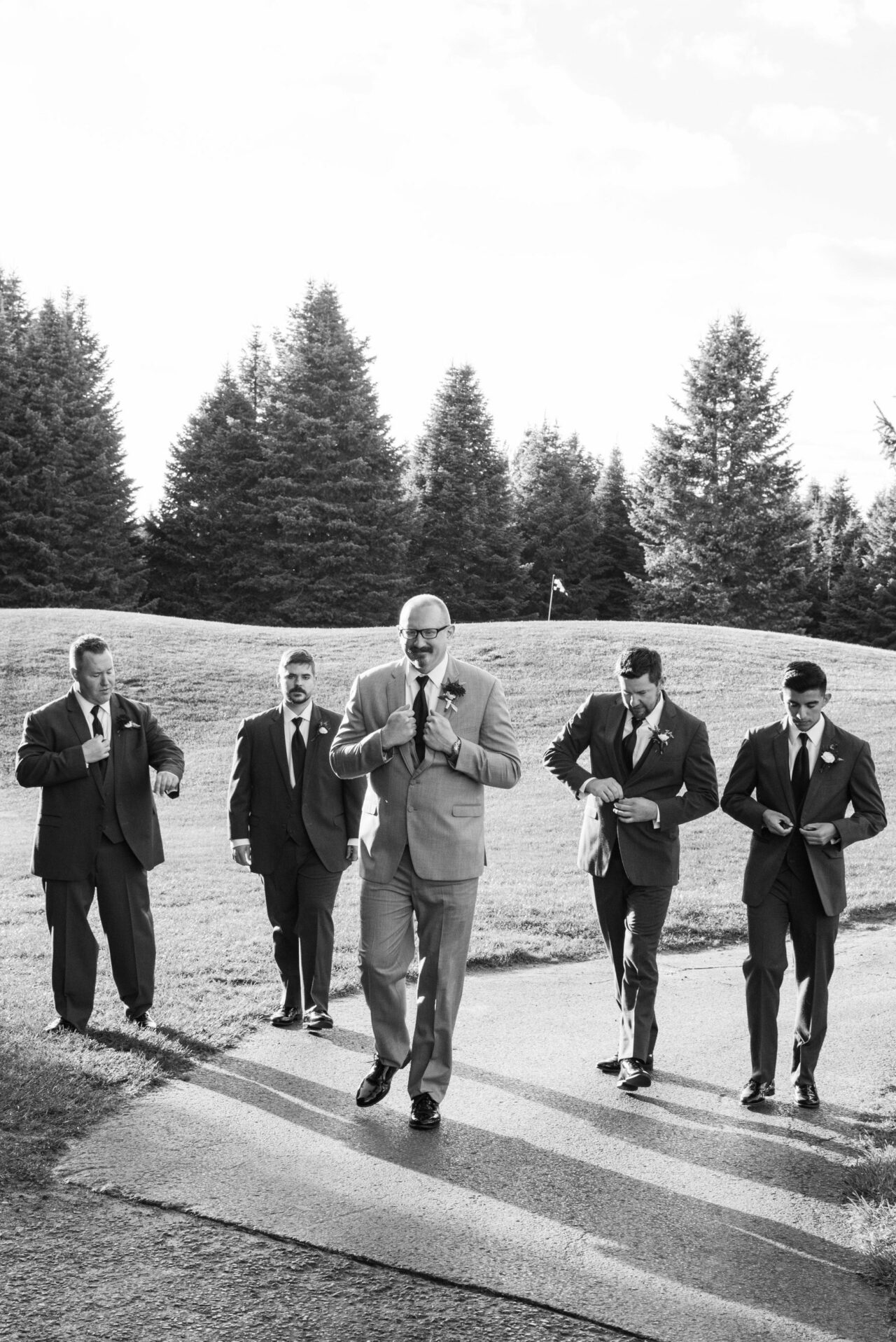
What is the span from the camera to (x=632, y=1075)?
6.34 m

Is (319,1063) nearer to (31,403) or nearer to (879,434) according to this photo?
(879,434)

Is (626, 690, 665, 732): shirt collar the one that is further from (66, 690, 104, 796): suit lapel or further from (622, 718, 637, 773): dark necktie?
(66, 690, 104, 796): suit lapel

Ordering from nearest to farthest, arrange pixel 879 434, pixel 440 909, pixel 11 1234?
1. pixel 11 1234
2. pixel 440 909
3. pixel 879 434

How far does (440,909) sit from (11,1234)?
2334mm

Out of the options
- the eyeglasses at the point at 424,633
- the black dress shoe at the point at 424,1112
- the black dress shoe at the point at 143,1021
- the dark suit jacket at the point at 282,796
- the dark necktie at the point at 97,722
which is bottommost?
the black dress shoe at the point at 143,1021

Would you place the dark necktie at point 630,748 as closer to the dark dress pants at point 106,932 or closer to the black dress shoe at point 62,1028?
the dark dress pants at point 106,932

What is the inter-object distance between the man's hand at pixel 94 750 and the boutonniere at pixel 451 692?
234cm

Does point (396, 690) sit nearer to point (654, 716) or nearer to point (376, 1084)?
point (654, 716)

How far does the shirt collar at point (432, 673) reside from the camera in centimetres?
605

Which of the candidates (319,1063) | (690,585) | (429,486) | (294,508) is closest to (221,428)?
(294,508)

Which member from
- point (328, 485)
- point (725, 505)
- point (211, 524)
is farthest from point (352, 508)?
point (725, 505)

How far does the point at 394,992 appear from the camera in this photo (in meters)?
6.12

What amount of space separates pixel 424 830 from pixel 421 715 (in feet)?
1.84

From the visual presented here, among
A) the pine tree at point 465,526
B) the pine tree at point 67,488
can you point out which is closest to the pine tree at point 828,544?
the pine tree at point 465,526
